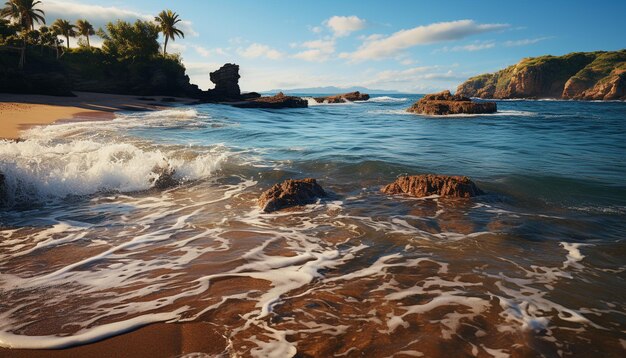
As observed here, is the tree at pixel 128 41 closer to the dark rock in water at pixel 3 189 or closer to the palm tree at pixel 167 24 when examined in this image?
the palm tree at pixel 167 24

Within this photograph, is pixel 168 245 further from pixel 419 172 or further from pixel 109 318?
pixel 419 172

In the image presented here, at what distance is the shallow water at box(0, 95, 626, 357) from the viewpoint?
2.89 metres

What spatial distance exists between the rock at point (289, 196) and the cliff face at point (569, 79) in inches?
4571

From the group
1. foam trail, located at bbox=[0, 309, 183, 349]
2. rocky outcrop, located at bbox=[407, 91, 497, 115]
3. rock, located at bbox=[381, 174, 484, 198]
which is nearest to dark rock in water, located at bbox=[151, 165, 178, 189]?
rock, located at bbox=[381, 174, 484, 198]

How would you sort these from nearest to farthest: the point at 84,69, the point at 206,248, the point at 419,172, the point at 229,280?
the point at 229,280 < the point at 206,248 < the point at 419,172 < the point at 84,69

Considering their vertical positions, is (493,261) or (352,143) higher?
(352,143)

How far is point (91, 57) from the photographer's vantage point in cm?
4662

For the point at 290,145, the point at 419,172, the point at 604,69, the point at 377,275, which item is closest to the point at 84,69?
the point at 290,145

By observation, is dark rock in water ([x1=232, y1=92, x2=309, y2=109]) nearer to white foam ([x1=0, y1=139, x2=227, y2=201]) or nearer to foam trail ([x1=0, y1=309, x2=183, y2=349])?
white foam ([x1=0, y1=139, x2=227, y2=201])

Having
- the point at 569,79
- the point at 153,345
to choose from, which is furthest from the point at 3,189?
the point at 569,79

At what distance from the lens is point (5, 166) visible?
23.4 feet

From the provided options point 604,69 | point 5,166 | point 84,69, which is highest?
point 604,69

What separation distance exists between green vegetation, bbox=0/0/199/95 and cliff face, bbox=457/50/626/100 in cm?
10827

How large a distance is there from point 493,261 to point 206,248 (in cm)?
397
